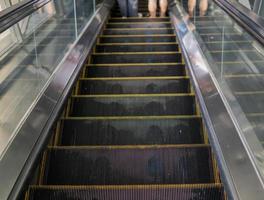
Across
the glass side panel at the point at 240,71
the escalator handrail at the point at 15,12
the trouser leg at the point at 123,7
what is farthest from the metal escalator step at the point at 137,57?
the trouser leg at the point at 123,7

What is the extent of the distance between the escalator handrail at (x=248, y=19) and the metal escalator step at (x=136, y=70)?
125cm

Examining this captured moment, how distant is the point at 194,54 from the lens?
346 cm

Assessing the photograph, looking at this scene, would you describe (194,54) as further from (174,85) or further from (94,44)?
(94,44)

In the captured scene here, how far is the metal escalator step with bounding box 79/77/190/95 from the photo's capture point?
10.7 ft

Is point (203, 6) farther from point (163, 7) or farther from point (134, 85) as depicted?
point (163, 7)

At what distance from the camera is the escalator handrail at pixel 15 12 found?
68.2 inches

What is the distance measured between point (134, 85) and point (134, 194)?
1.59 meters

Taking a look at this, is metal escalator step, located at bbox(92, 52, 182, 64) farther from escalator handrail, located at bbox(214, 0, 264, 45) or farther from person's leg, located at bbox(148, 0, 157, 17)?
person's leg, located at bbox(148, 0, 157, 17)

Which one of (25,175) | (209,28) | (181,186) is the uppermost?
(209,28)

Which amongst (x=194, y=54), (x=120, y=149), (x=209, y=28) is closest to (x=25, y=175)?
(x=120, y=149)

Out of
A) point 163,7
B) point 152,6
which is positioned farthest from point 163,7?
point 152,6

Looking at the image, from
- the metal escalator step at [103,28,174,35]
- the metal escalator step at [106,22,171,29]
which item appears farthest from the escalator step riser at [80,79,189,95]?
the metal escalator step at [106,22,171,29]

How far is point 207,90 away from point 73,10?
2.05 m

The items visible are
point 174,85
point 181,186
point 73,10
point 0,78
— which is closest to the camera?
point 181,186
